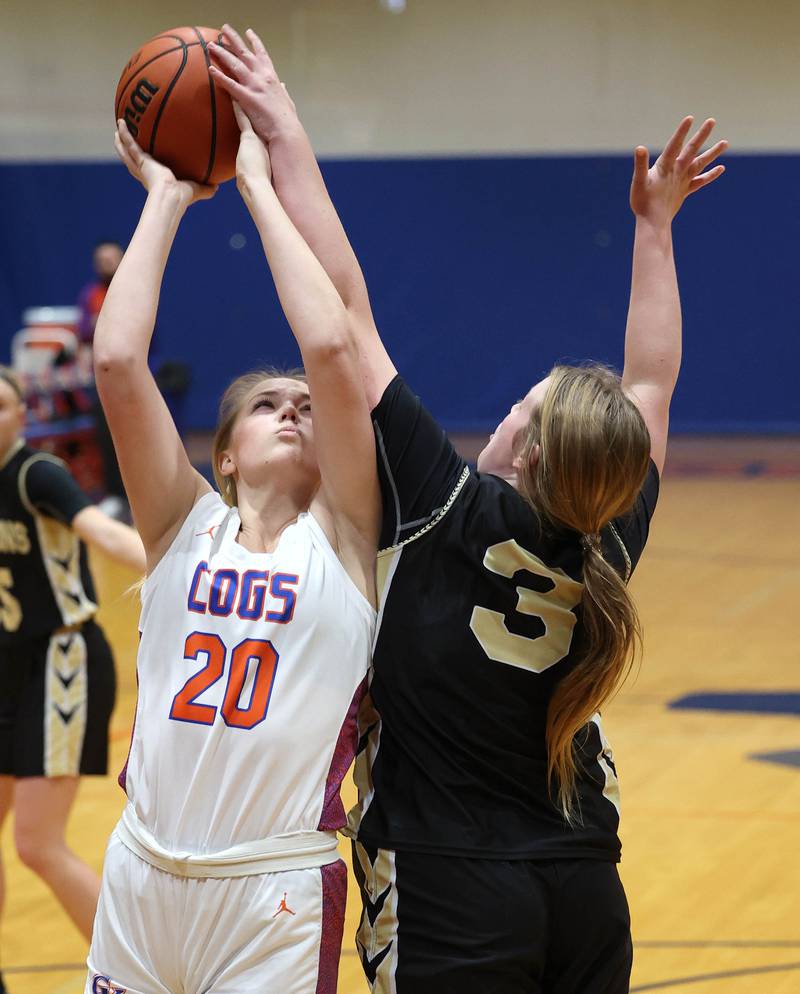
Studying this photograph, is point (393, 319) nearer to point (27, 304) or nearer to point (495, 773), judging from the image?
point (27, 304)

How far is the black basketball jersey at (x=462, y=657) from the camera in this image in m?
2.20

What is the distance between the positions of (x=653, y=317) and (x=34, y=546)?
2125 mm

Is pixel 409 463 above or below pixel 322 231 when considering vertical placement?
below

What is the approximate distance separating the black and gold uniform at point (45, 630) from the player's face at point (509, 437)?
189 cm

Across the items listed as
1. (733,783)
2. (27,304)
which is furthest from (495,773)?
(27,304)

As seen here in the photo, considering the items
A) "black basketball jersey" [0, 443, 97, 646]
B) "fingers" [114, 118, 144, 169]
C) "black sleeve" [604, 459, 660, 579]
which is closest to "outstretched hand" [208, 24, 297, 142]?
"fingers" [114, 118, 144, 169]

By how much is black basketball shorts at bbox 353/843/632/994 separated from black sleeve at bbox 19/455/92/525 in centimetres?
204

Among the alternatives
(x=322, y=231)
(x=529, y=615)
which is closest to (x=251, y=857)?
(x=529, y=615)

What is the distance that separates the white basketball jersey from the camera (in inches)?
87.0

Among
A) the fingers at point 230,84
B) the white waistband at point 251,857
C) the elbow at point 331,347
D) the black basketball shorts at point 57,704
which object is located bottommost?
the black basketball shorts at point 57,704

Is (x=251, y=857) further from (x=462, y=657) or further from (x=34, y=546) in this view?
(x=34, y=546)

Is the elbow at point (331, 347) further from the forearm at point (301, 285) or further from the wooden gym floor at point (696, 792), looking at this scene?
the wooden gym floor at point (696, 792)

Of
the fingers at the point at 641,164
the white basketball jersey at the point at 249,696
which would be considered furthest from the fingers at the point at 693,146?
the white basketball jersey at the point at 249,696

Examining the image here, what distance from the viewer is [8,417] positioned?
410 centimetres
